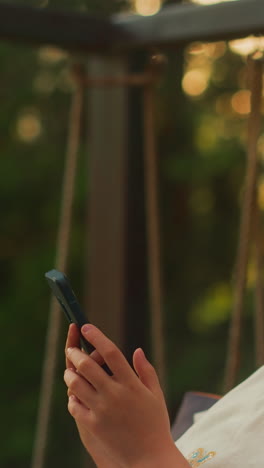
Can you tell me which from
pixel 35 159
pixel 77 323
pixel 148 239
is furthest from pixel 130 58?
pixel 35 159

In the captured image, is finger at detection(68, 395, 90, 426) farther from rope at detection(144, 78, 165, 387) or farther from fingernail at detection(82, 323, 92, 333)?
rope at detection(144, 78, 165, 387)

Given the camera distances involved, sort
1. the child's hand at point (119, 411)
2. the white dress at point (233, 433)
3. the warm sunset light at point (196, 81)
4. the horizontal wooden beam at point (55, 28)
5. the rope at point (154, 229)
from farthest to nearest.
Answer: the warm sunset light at point (196, 81) < the rope at point (154, 229) < the horizontal wooden beam at point (55, 28) < the white dress at point (233, 433) < the child's hand at point (119, 411)

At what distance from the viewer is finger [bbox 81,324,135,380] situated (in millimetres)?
750

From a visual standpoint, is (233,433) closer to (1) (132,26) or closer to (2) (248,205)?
(2) (248,205)

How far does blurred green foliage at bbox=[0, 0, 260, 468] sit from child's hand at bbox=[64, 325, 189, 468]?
2740 millimetres

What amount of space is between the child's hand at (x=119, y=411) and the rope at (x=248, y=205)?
708 mm

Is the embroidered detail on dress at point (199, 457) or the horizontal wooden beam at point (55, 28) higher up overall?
the horizontal wooden beam at point (55, 28)

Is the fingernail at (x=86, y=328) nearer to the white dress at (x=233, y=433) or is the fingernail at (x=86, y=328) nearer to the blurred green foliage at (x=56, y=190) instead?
the white dress at (x=233, y=433)

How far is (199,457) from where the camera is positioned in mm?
905

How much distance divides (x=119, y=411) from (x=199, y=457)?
0.65ft

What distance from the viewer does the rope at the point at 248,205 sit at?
4.75 ft

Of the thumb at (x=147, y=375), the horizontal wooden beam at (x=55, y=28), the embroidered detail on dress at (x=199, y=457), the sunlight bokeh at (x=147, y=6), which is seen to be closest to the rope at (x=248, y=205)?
the horizontal wooden beam at (x=55, y=28)

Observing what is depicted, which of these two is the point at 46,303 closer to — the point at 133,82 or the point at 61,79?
the point at 61,79

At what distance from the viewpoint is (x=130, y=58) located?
188cm
